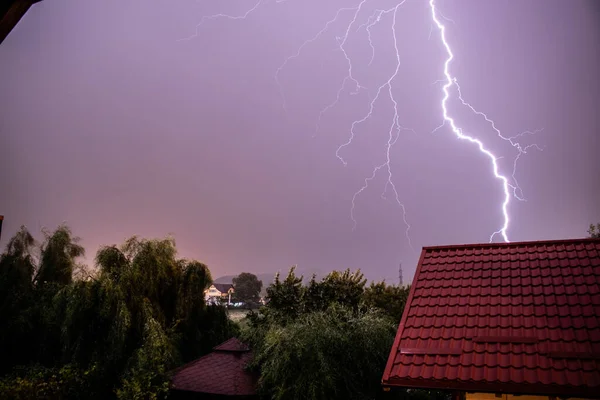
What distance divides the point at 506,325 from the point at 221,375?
8258mm

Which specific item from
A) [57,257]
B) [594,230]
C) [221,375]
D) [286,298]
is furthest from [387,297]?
[594,230]

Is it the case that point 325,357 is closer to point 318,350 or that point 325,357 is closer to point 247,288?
point 318,350

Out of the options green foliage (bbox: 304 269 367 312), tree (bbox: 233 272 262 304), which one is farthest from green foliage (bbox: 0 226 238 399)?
tree (bbox: 233 272 262 304)

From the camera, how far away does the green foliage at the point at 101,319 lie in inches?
417

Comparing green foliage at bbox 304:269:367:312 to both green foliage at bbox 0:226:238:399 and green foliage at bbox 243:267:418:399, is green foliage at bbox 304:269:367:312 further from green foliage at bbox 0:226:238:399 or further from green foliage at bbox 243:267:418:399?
green foliage at bbox 0:226:238:399

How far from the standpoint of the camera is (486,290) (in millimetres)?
5641

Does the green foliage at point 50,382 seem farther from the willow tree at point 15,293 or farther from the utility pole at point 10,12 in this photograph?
the utility pole at point 10,12

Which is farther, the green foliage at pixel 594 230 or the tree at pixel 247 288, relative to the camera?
the tree at pixel 247 288

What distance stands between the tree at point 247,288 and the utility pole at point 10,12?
64553 mm

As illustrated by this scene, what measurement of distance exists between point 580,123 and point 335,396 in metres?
105

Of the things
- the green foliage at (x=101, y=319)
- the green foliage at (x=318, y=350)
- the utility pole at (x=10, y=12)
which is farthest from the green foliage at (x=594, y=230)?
the utility pole at (x=10, y=12)

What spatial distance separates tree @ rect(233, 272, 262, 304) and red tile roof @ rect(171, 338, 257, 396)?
5329 cm

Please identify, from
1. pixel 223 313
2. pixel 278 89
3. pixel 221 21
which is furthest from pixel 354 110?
pixel 223 313

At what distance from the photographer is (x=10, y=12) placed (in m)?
1.54
